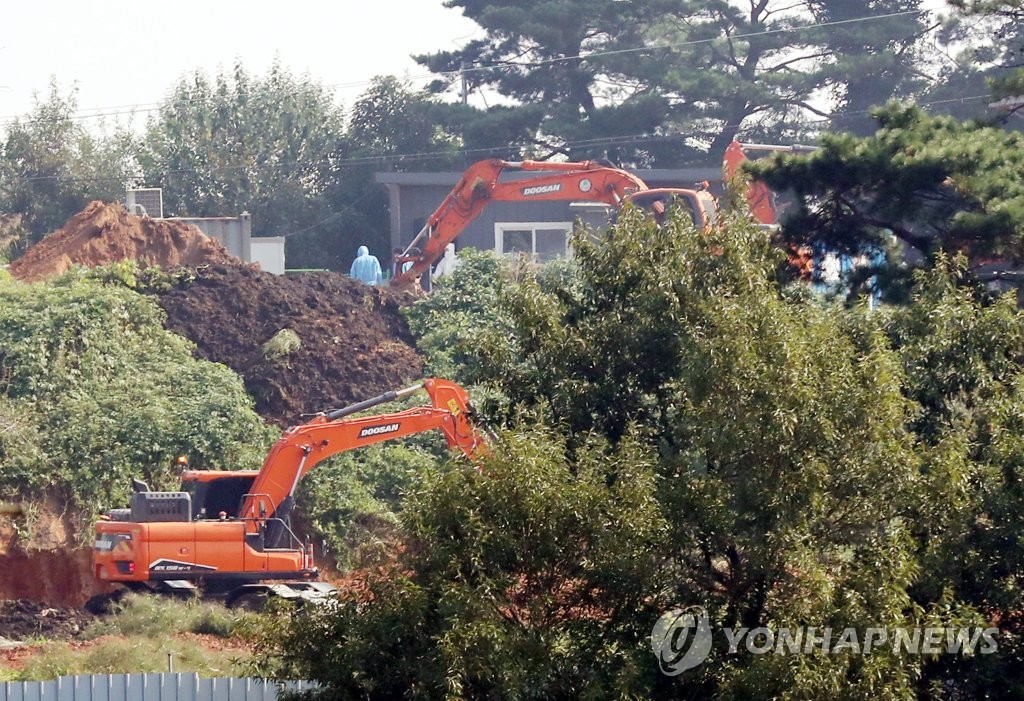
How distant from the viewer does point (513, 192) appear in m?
26.5

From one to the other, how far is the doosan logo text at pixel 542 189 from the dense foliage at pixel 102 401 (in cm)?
708

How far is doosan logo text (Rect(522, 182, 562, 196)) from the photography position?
26.2 meters

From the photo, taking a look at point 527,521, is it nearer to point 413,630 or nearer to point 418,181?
point 413,630

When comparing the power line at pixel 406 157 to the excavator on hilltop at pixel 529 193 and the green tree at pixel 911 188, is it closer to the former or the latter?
the excavator on hilltop at pixel 529 193

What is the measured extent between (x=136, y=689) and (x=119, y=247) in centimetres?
1766

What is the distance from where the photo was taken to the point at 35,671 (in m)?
13.7

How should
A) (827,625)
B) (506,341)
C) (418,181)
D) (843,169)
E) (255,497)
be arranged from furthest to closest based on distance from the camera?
(418,181)
(255,497)
(843,169)
(506,341)
(827,625)

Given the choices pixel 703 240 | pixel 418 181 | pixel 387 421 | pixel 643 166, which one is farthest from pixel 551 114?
pixel 703 240

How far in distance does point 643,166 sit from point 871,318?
32.8 metres

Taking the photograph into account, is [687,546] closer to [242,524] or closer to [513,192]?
[242,524]

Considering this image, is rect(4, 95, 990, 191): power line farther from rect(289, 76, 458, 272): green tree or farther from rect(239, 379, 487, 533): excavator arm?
rect(239, 379, 487, 533): excavator arm

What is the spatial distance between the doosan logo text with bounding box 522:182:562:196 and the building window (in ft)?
27.1

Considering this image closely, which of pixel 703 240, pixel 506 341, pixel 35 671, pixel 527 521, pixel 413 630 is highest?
pixel 703 240

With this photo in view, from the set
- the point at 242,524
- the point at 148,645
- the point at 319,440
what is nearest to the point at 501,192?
the point at 319,440
